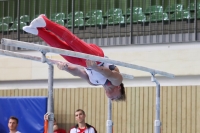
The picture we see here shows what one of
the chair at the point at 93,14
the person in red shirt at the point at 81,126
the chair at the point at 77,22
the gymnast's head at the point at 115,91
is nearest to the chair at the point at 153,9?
the chair at the point at 93,14

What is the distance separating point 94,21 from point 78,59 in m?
5.54

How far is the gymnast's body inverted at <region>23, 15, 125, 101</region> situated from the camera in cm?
546

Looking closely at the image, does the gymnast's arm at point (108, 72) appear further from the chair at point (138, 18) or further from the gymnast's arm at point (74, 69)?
the chair at point (138, 18)

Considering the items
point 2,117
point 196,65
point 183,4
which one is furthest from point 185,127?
point 2,117

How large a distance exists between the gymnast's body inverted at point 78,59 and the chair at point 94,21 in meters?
4.84

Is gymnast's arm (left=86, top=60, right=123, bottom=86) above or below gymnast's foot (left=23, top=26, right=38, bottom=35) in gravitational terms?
below

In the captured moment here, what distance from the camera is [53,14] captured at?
40.5 feet

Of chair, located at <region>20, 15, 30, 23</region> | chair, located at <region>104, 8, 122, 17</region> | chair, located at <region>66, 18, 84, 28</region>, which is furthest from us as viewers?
chair, located at <region>20, 15, 30, 23</region>

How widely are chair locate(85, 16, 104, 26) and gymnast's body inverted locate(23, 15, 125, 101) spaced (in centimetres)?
484

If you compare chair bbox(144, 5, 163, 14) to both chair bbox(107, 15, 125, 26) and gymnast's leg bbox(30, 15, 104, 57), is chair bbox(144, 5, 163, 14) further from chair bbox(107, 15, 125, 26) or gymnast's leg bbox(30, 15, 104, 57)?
gymnast's leg bbox(30, 15, 104, 57)

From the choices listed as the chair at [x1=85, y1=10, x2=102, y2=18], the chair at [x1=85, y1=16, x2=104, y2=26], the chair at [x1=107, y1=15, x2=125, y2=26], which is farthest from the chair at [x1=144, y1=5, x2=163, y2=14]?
the chair at [x1=85, y1=10, x2=102, y2=18]

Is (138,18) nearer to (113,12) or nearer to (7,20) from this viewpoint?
(113,12)

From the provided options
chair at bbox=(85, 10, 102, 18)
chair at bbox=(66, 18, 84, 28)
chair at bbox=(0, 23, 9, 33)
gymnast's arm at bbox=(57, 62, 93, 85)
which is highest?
chair at bbox=(85, 10, 102, 18)

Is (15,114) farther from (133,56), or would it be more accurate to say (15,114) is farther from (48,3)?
(48,3)
